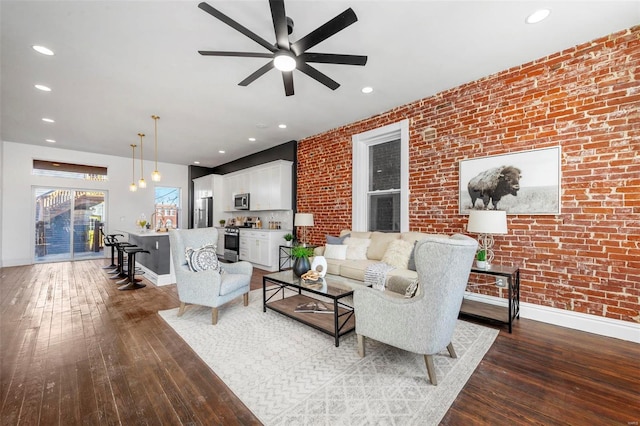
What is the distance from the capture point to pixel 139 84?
3.49 meters

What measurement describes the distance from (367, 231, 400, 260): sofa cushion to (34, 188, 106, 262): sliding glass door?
25.1 feet

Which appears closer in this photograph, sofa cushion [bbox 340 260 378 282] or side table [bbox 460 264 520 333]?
side table [bbox 460 264 520 333]

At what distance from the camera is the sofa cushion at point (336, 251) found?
4238mm

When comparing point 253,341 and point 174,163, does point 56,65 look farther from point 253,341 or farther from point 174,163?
point 174,163

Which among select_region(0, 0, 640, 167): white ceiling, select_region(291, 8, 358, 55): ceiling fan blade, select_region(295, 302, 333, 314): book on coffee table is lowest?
select_region(295, 302, 333, 314): book on coffee table

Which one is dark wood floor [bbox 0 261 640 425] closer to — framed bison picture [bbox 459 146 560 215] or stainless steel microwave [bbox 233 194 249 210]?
framed bison picture [bbox 459 146 560 215]

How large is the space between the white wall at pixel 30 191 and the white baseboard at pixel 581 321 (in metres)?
9.14

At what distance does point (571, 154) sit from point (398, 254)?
2146 millimetres

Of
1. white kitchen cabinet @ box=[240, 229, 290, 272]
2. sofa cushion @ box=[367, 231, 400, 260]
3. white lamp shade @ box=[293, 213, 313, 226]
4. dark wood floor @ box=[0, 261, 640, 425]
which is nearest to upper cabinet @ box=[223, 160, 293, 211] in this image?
white kitchen cabinet @ box=[240, 229, 290, 272]

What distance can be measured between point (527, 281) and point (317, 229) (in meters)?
3.62

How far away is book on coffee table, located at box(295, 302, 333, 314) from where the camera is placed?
2951 millimetres

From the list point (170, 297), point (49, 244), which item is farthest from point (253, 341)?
point (49, 244)

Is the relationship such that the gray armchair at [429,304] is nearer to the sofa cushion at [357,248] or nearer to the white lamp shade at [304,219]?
the sofa cushion at [357,248]

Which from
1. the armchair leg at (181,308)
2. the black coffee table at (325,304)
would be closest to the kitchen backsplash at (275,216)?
the black coffee table at (325,304)
